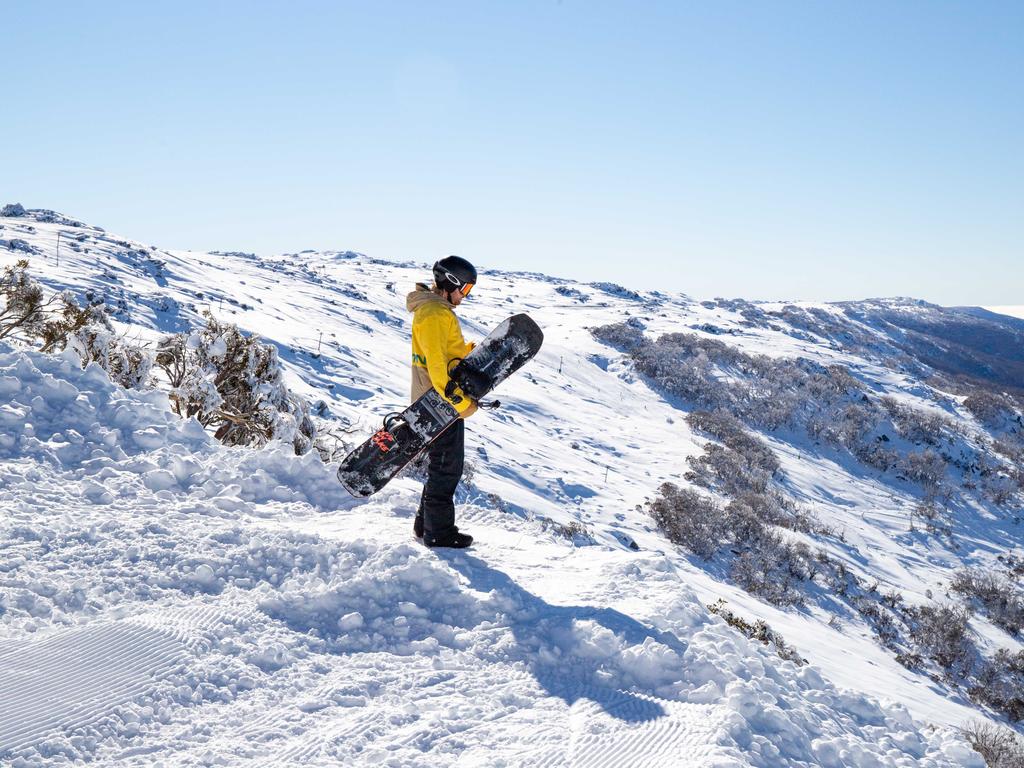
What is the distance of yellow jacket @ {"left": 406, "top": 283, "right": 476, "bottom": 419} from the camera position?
184 inches

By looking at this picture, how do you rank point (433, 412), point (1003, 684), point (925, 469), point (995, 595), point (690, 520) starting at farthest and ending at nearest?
point (925, 469)
point (995, 595)
point (690, 520)
point (1003, 684)
point (433, 412)

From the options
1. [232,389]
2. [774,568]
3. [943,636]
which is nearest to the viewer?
[232,389]

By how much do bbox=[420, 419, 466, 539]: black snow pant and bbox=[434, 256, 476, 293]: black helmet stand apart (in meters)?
1.10

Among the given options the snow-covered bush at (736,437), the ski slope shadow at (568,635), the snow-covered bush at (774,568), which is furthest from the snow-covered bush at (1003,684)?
the ski slope shadow at (568,635)

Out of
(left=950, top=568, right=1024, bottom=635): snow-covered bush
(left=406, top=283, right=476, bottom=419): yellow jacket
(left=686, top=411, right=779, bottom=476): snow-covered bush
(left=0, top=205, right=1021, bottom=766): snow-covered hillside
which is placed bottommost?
(left=950, top=568, right=1024, bottom=635): snow-covered bush

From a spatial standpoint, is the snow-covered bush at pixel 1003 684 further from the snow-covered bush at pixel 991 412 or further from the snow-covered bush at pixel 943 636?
the snow-covered bush at pixel 991 412

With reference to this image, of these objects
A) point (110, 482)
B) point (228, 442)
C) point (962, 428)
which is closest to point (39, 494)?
point (110, 482)

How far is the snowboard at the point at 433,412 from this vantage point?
4.70m

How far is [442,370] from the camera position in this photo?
15.3ft

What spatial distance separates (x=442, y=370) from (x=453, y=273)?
828mm

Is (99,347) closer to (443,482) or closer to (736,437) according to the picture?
(443,482)

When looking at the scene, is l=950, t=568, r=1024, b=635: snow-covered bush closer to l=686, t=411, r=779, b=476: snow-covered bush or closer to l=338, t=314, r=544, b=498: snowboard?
l=686, t=411, r=779, b=476: snow-covered bush

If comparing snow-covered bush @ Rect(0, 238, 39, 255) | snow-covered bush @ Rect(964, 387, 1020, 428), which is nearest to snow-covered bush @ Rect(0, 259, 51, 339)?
snow-covered bush @ Rect(0, 238, 39, 255)

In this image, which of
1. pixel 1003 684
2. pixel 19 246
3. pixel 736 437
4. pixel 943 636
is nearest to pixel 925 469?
pixel 736 437
